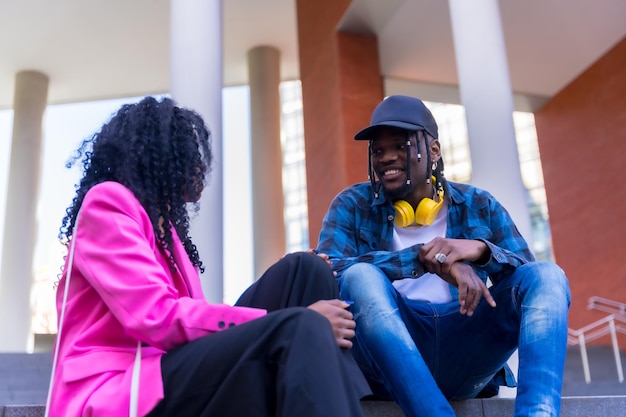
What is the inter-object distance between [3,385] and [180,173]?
3.99m

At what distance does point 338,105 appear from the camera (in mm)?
8094

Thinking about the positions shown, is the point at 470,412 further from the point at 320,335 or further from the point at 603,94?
the point at 603,94

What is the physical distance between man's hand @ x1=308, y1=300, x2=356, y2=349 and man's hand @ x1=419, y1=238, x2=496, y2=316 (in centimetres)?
60

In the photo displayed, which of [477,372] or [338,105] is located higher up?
[338,105]

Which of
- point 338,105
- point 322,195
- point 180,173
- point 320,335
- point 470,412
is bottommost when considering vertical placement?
point 470,412

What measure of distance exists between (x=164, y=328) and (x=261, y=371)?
0.77 feet

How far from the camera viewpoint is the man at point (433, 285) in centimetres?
196

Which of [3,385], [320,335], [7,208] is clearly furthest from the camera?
[7,208]

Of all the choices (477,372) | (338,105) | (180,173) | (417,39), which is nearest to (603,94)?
(417,39)

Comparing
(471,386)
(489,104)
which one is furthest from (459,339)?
(489,104)

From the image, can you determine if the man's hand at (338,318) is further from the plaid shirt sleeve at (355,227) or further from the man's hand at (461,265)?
the plaid shirt sleeve at (355,227)

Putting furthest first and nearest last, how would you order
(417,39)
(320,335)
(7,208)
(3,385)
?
1. (7,208)
2. (417,39)
3. (3,385)
4. (320,335)

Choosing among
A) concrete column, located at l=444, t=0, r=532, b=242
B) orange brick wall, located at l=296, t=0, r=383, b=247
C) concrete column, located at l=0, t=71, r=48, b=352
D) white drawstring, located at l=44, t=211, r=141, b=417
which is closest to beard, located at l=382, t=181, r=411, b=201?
white drawstring, located at l=44, t=211, r=141, b=417

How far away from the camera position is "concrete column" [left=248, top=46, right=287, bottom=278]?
1104 centimetres
